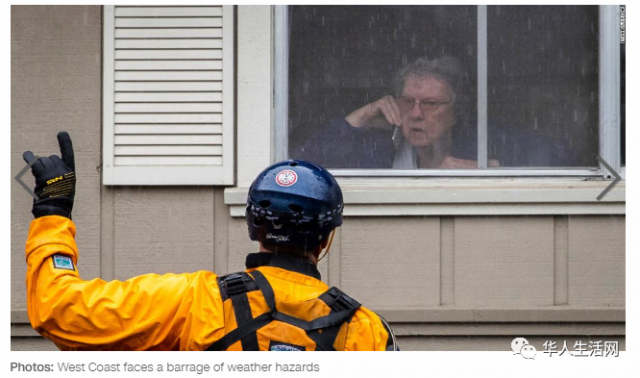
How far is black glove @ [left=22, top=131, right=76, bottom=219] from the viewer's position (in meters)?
2.65

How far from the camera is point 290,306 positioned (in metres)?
2.69

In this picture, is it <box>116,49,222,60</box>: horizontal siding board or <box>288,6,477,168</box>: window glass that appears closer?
<box>116,49,222,60</box>: horizontal siding board

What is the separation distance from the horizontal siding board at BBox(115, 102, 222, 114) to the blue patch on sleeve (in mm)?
3007

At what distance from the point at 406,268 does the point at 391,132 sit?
97cm

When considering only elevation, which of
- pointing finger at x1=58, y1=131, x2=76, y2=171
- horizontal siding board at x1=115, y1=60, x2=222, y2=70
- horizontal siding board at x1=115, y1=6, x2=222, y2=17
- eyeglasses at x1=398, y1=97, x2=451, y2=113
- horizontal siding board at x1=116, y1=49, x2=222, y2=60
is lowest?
pointing finger at x1=58, y1=131, x2=76, y2=171

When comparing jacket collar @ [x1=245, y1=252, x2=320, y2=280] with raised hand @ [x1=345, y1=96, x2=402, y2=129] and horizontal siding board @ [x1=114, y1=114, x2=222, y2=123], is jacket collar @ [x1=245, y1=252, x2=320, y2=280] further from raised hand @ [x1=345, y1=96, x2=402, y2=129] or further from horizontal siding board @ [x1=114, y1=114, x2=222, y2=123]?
raised hand @ [x1=345, y1=96, x2=402, y2=129]

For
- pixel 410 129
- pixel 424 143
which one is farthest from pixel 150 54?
pixel 424 143

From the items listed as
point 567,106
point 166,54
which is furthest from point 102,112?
point 567,106

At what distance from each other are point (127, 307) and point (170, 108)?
10.2ft

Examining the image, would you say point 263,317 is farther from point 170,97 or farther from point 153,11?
point 153,11

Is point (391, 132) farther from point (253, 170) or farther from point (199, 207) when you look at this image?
point (199, 207)

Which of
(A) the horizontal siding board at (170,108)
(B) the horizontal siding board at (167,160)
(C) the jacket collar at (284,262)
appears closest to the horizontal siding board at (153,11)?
(A) the horizontal siding board at (170,108)

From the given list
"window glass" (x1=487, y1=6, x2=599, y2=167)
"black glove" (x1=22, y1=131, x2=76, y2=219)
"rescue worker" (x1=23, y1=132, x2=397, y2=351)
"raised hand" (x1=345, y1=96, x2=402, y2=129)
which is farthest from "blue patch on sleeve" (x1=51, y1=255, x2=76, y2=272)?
"window glass" (x1=487, y1=6, x2=599, y2=167)

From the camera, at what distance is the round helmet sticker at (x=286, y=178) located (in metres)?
2.86
